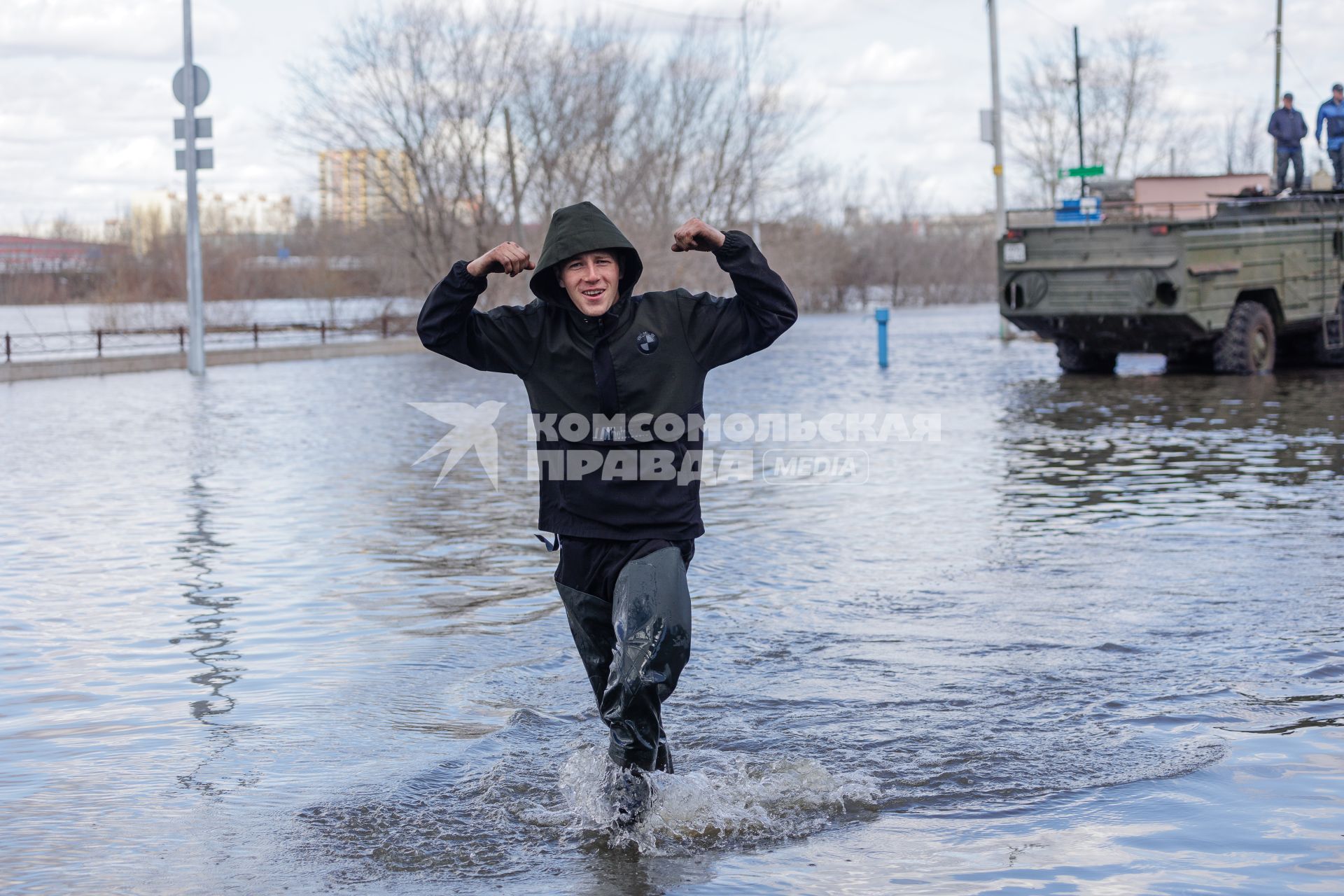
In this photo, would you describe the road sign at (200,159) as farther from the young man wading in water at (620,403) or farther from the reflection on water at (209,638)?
the young man wading in water at (620,403)

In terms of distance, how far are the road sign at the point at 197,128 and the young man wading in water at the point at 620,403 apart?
2652 centimetres

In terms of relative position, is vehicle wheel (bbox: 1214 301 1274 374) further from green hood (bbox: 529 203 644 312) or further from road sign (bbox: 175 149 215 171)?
green hood (bbox: 529 203 644 312)

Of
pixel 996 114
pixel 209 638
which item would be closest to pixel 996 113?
pixel 996 114

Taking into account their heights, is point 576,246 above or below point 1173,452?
above

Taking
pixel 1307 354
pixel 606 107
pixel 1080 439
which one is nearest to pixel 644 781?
pixel 1080 439

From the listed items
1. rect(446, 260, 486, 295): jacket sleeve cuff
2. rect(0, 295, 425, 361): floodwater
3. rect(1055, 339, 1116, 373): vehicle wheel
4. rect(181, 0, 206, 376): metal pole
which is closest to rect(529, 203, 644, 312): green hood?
rect(446, 260, 486, 295): jacket sleeve cuff

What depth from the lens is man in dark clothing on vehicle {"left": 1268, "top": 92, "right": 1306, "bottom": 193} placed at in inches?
972

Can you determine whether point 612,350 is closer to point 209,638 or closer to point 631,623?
point 631,623

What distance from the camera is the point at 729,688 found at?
674 cm

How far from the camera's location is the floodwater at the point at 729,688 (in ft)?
15.6

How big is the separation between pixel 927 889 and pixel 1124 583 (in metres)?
4.61

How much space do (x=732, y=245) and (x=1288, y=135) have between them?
22264mm

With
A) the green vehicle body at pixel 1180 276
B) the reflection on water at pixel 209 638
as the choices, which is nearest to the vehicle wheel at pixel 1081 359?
the green vehicle body at pixel 1180 276

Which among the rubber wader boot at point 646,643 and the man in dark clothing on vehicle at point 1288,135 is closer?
the rubber wader boot at point 646,643
